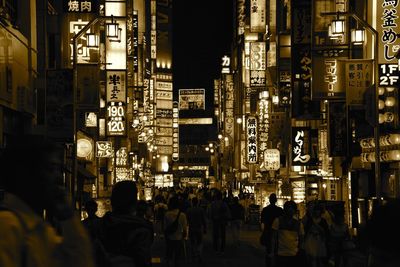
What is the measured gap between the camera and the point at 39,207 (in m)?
3.82

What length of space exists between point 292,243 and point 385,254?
12.4m

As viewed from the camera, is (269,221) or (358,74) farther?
(358,74)

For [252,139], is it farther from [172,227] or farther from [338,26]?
[172,227]

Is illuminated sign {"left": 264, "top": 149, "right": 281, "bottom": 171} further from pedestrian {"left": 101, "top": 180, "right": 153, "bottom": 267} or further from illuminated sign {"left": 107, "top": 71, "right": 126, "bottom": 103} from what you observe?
pedestrian {"left": 101, "top": 180, "right": 153, "bottom": 267}

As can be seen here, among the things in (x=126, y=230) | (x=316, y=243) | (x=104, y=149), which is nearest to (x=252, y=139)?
(x=104, y=149)

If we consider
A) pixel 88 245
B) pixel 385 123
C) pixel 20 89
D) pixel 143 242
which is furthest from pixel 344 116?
pixel 88 245

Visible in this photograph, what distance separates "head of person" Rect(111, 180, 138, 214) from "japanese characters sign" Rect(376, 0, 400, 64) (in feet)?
62.7

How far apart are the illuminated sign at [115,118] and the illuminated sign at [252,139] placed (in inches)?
523

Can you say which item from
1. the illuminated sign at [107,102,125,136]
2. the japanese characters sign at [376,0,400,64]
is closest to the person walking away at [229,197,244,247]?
the japanese characters sign at [376,0,400,64]

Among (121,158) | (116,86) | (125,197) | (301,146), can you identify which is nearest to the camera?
(125,197)

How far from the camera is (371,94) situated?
22.9m

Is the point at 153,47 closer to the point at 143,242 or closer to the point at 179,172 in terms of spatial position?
the point at 179,172

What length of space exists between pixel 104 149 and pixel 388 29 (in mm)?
20536

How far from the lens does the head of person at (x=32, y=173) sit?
382 centimetres
